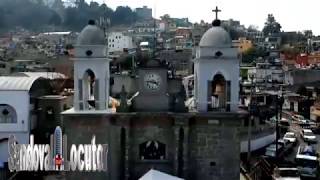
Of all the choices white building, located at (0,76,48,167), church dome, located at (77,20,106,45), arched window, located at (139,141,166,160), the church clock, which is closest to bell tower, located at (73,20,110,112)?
church dome, located at (77,20,106,45)

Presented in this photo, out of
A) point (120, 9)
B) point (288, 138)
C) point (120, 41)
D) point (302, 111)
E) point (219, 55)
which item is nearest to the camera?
point (219, 55)

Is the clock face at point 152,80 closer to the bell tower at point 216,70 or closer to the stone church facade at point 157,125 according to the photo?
the stone church facade at point 157,125

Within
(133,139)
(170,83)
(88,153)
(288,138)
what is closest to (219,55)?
(170,83)

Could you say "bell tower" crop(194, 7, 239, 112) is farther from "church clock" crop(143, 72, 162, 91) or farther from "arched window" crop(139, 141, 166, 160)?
"arched window" crop(139, 141, 166, 160)

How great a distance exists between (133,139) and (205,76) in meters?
3.84

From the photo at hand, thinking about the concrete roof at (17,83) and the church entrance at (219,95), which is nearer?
the church entrance at (219,95)

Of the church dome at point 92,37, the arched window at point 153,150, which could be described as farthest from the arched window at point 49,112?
the arched window at point 153,150

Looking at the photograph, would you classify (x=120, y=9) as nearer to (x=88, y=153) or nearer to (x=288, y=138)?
(x=288, y=138)

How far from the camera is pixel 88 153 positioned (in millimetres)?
22328

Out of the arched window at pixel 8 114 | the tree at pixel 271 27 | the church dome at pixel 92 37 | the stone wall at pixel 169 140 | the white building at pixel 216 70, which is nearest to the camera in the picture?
the white building at pixel 216 70

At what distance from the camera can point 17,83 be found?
30922 mm

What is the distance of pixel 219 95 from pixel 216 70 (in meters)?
1.14

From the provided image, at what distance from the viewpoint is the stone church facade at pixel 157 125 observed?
22.3 metres

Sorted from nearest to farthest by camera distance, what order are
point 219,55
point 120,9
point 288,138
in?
point 219,55 < point 288,138 < point 120,9
